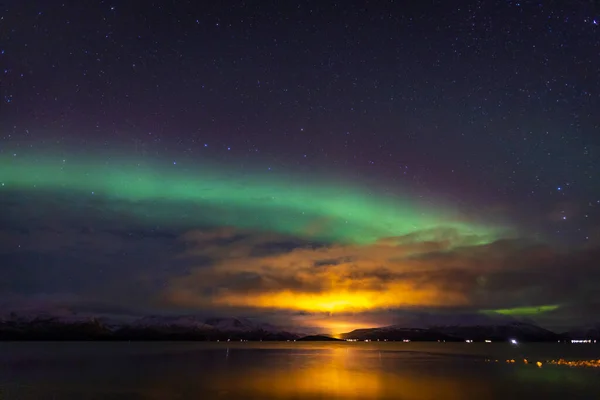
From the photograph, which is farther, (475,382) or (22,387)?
(475,382)

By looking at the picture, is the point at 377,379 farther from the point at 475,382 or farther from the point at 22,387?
the point at 22,387

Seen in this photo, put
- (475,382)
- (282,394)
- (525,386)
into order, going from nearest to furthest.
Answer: (282,394)
(525,386)
(475,382)

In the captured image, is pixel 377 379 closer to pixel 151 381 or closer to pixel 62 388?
pixel 151 381

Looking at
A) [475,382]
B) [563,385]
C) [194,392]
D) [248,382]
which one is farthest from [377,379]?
[194,392]

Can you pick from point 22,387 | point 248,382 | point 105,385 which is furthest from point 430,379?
point 22,387

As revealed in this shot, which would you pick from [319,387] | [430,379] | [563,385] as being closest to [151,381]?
[319,387]

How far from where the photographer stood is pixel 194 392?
153 feet

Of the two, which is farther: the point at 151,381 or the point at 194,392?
the point at 151,381

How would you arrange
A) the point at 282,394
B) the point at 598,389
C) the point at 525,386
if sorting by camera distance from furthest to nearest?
the point at 525,386 → the point at 598,389 → the point at 282,394

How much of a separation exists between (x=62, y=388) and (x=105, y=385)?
529 cm

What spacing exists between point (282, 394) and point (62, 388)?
2009 centimetres

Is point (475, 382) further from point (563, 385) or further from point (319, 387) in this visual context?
point (319, 387)

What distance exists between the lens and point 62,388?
49000mm

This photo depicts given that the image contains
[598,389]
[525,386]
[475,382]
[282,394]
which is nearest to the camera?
[282,394]
